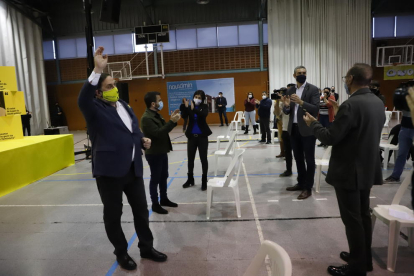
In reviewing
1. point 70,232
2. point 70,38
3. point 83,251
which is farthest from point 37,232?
point 70,38

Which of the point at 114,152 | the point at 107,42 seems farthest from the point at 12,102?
the point at 107,42

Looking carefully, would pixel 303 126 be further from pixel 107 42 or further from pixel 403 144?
pixel 107 42

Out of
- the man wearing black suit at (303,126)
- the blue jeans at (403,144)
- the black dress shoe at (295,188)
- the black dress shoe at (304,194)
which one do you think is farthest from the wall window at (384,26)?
the black dress shoe at (304,194)

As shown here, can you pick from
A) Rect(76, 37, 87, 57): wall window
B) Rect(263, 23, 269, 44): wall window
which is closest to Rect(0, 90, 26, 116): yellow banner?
Rect(76, 37, 87, 57): wall window

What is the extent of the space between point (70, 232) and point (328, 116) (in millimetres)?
6566

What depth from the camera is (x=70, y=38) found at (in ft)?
49.8

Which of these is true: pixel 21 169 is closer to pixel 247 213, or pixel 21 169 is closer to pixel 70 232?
pixel 70 232

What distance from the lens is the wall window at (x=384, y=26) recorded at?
13.5 metres

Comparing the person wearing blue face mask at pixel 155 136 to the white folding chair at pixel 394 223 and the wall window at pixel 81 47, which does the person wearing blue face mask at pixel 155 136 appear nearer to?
the white folding chair at pixel 394 223

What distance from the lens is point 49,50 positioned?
1549 centimetres

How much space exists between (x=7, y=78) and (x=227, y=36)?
10963 millimetres

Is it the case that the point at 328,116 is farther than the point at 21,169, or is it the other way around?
the point at 328,116

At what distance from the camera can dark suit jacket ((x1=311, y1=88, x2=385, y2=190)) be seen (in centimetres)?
187

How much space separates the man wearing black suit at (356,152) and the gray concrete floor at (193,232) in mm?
445
